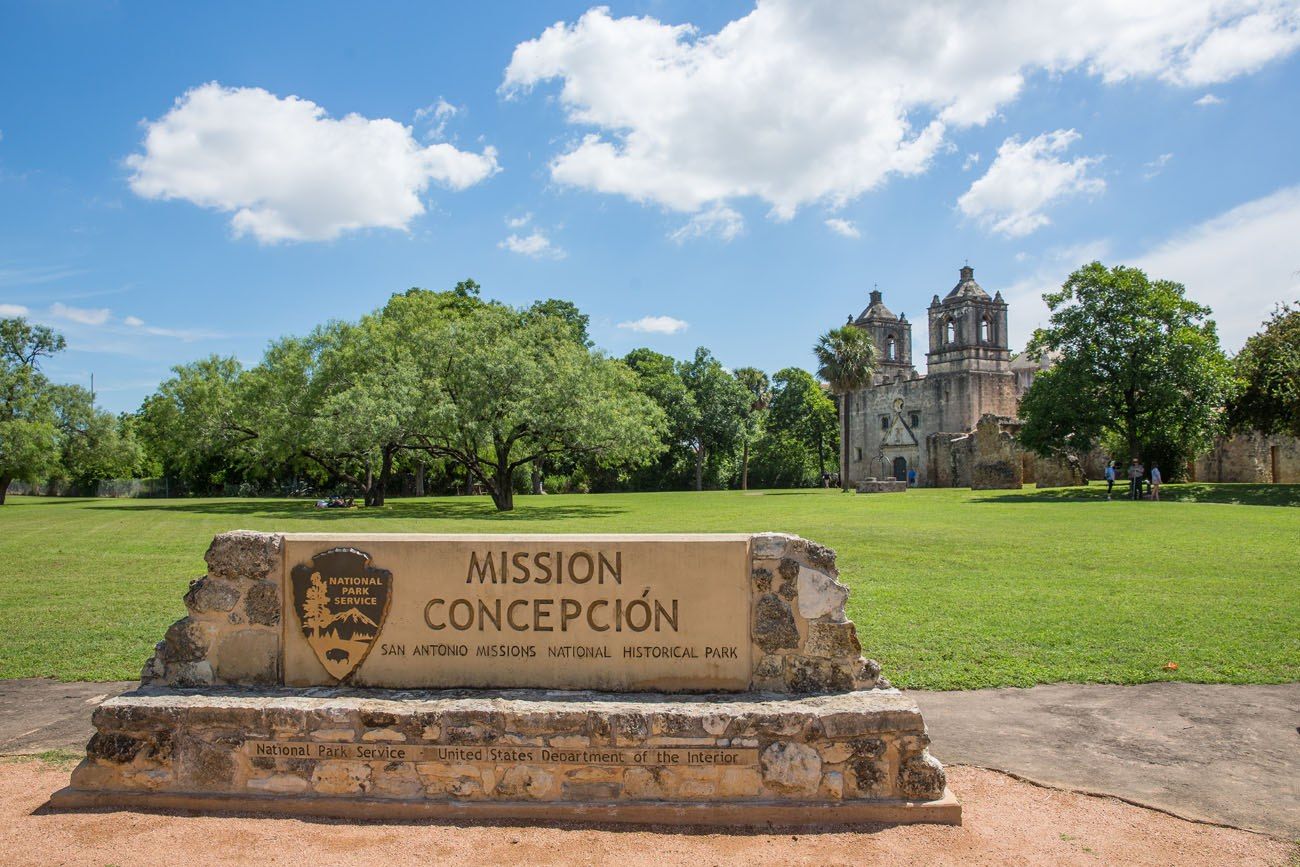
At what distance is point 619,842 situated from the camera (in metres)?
4.20

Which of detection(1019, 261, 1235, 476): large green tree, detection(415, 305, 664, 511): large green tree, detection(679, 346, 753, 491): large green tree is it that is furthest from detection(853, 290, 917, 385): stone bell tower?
detection(415, 305, 664, 511): large green tree

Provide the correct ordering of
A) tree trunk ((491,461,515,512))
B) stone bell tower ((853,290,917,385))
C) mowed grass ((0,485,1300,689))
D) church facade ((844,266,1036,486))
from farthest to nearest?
stone bell tower ((853,290,917,385))
church facade ((844,266,1036,486))
tree trunk ((491,461,515,512))
mowed grass ((0,485,1300,689))

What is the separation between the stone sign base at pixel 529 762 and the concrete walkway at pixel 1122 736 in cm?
82

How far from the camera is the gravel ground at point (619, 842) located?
404 centimetres

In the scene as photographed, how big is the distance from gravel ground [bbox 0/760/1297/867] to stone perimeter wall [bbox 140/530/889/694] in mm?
836

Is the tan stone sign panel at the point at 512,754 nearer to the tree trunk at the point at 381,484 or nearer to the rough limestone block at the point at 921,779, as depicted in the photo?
the rough limestone block at the point at 921,779

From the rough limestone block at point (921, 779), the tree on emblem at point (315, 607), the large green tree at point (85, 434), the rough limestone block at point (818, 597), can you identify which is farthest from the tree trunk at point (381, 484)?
the rough limestone block at point (921, 779)

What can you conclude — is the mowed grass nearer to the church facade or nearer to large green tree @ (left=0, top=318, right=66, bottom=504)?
large green tree @ (left=0, top=318, right=66, bottom=504)

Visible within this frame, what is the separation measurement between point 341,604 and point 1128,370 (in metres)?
34.9

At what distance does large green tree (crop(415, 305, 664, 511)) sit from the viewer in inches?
1141

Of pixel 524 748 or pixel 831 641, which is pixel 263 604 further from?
pixel 831 641

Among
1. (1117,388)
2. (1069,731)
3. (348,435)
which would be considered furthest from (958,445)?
(1069,731)

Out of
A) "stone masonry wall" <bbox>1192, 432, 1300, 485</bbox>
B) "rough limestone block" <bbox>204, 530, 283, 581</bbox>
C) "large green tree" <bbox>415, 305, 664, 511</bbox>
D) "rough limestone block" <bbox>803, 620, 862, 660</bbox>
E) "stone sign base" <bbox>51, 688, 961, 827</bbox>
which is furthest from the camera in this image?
"stone masonry wall" <bbox>1192, 432, 1300, 485</bbox>

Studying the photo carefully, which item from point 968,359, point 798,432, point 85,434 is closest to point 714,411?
point 798,432
